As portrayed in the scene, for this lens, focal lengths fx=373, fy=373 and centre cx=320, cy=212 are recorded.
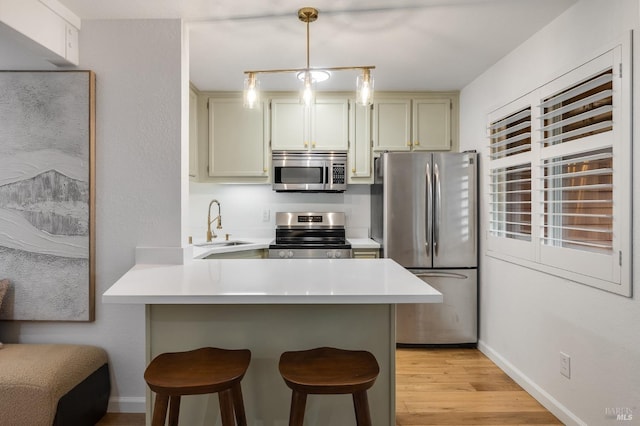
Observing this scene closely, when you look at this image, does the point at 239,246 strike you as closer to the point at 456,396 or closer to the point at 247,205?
the point at 247,205

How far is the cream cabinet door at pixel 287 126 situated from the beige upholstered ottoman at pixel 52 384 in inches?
90.1

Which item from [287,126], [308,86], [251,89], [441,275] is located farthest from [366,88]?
[441,275]

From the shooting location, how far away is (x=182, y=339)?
1.75 metres

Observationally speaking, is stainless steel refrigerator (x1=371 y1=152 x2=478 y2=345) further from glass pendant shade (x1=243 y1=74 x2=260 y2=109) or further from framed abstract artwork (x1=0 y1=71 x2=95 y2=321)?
framed abstract artwork (x1=0 y1=71 x2=95 y2=321)

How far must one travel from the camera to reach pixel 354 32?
2385 mm

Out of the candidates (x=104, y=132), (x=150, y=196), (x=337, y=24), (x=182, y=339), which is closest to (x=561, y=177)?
(x=337, y=24)

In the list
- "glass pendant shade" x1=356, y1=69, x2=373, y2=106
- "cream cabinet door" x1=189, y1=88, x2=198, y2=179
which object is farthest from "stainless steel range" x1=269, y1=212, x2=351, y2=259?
"glass pendant shade" x1=356, y1=69, x2=373, y2=106

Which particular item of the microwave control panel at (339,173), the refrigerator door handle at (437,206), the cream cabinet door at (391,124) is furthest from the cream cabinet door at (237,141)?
the refrigerator door handle at (437,206)

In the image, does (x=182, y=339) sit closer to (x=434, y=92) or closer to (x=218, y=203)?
(x=218, y=203)

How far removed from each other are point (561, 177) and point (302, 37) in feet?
5.92

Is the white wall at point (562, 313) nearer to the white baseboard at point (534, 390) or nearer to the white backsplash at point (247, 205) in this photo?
the white baseboard at point (534, 390)

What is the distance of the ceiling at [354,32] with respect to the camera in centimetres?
Result: 206

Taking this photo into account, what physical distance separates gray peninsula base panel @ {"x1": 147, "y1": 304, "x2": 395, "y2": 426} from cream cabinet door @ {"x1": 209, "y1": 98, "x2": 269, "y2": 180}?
6.88ft

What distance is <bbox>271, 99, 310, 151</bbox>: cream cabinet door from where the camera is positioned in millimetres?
3650
